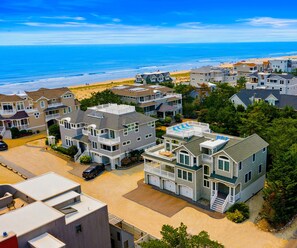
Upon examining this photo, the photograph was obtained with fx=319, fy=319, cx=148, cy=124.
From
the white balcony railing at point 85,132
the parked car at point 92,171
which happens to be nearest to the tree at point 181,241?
the parked car at point 92,171

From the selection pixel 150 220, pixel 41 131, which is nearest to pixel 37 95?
pixel 41 131

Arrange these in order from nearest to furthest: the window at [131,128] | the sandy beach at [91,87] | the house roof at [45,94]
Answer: the window at [131,128] < the house roof at [45,94] < the sandy beach at [91,87]

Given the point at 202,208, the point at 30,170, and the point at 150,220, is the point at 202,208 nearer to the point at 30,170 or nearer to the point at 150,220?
the point at 150,220

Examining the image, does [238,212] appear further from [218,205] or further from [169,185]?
[169,185]

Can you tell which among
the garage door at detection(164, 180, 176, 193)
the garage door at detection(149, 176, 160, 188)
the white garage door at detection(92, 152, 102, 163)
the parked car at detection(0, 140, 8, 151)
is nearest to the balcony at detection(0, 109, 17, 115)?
the parked car at detection(0, 140, 8, 151)

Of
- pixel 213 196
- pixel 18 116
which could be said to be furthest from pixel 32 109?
pixel 213 196

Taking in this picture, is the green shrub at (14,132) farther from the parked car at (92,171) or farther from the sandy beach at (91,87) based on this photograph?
the sandy beach at (91,87)
